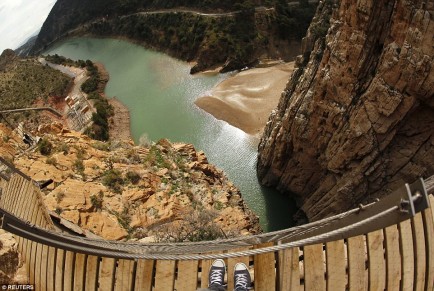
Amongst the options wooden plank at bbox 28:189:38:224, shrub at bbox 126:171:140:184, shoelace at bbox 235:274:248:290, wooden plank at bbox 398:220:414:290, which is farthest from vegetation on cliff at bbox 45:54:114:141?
wooden plank at bbox 398:220:414:290

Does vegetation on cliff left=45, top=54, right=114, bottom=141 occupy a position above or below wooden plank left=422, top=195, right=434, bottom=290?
below

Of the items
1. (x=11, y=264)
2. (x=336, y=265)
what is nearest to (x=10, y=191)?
(x=11, y=264)

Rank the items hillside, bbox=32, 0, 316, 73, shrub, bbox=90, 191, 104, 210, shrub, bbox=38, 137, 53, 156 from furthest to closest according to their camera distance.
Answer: hillside, bbox=32, 0, 316, 73, shrub, bbox=38, 137, 53, 156, shrub, bbox=90, 191, 104, 210

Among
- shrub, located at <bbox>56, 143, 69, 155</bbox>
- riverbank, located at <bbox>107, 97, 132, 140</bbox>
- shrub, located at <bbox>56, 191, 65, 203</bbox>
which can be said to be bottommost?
riverbank, located at <bbox>107, 97, 132, 140</bbox>

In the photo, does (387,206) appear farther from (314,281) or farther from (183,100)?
(183,100)

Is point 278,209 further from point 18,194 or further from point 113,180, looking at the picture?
point 18,194

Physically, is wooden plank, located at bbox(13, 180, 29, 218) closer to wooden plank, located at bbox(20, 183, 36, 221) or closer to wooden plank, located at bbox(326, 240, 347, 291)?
wooden plank, located at bbox(20, 183, 36, 221)

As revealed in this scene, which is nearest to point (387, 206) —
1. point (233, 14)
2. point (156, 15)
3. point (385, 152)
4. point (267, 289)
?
point (267, 289)

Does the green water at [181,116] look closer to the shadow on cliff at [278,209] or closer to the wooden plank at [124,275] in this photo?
the shadow on cliff at [278,209]
